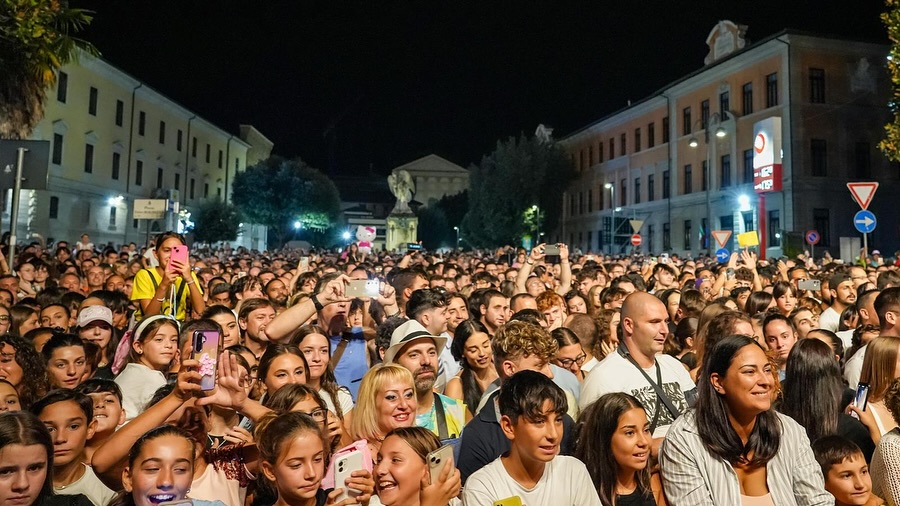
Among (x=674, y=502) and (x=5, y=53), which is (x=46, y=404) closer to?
(x=674, y=502)

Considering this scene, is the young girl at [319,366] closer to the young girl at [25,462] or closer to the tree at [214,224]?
the young girl at [25,462]

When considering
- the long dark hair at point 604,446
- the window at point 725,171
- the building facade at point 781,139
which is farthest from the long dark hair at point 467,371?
the window at point 725,171

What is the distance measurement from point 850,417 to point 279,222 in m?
60.1

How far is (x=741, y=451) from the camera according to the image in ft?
11.0

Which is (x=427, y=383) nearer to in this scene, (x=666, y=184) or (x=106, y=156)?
(x=106, y=156)

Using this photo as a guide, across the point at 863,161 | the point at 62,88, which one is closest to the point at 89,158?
A: the point at 62,88

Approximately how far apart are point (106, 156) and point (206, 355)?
43.7 metres

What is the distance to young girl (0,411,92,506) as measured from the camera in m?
2.93

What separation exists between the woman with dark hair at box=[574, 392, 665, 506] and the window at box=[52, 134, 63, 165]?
39016 mm

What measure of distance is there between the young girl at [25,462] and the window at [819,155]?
40336mm

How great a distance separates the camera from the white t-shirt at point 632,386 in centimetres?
443

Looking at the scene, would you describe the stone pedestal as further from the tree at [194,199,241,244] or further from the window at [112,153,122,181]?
the window at [112,153,122,181]

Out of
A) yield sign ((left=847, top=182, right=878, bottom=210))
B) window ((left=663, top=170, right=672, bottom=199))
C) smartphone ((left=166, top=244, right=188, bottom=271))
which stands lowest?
smartphone ((left=166, top=244, right=188, bottom=271))

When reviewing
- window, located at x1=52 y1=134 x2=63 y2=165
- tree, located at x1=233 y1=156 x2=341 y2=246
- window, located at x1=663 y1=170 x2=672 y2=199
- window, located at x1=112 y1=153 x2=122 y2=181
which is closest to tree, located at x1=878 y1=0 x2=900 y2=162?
window, located at x1=663 y1=170 x2=672 y2=199
